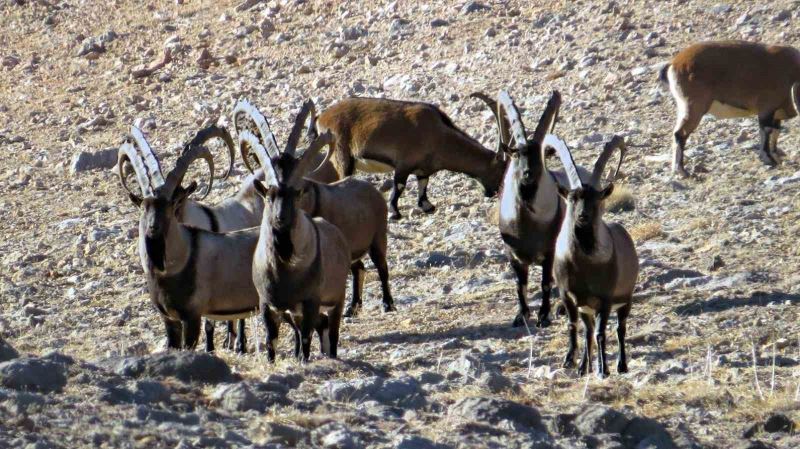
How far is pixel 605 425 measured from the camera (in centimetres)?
636

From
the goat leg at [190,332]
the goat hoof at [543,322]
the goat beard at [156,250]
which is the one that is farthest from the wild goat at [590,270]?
the goat beard at [156,250]

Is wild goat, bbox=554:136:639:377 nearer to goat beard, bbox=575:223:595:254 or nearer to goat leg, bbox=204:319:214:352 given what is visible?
goat beard, bbox=575:223:595:254

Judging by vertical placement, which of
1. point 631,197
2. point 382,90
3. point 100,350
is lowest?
point 100,350

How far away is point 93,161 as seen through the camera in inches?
731

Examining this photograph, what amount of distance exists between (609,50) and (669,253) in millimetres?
6656

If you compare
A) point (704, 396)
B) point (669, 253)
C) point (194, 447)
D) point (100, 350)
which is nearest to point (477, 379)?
point (704, 396)

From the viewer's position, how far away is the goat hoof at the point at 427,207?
14773 millimetres

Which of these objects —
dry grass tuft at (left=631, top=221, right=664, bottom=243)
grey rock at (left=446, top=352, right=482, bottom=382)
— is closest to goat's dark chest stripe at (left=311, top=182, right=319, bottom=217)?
dry grass tuft at (left=631, top=221, right=664, bottom=243)

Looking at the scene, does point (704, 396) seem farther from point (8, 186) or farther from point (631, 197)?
point (8, 186)

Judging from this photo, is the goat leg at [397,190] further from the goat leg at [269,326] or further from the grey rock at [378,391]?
the grey rock at [378,391]

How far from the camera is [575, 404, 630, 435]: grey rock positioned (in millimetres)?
6359

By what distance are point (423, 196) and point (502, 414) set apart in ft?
28.5

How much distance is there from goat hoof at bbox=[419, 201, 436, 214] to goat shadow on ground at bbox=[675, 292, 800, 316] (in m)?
4.55

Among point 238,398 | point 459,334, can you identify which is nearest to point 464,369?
point 238,398
